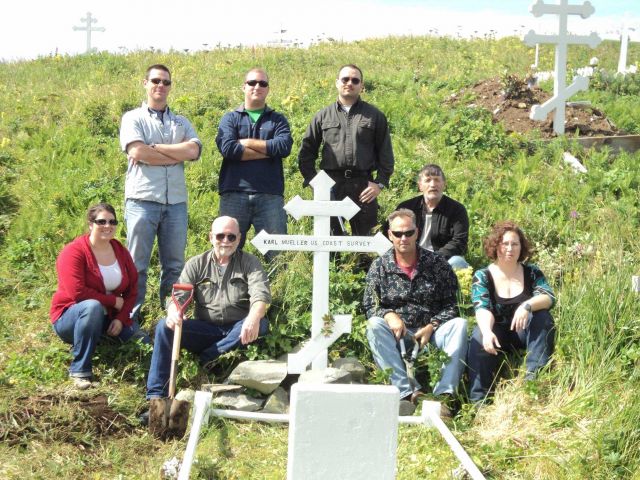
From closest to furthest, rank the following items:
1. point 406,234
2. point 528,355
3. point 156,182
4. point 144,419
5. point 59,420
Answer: point 59,420, point 144,419, point 528,355, point 406,234, point 156,182

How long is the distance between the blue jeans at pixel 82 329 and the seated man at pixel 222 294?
541mm

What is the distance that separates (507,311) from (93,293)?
122 inches

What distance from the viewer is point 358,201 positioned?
6.96 metres

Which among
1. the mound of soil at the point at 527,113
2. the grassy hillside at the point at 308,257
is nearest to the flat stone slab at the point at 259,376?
the grassy hillside at the point at 308,257

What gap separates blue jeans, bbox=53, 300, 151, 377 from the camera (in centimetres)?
571

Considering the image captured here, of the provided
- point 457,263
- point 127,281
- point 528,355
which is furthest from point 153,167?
point 528,355

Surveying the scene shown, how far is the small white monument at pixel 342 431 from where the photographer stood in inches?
140

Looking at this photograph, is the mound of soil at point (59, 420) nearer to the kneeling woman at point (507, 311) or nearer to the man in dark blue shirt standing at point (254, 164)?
the man in dark blue shirt standing at point (254, 164)

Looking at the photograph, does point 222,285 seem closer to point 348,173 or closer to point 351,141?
point 348,173

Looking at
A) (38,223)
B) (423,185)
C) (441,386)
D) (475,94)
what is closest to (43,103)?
(38,223)

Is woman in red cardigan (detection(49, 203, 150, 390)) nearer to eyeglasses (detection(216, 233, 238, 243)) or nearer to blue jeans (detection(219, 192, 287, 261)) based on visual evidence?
eyeglasses (detection(216, 233, 238, 243))

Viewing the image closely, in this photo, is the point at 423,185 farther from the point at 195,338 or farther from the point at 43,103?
the point at 43,103

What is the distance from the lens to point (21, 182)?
9539mm

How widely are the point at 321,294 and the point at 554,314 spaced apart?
1.77m
